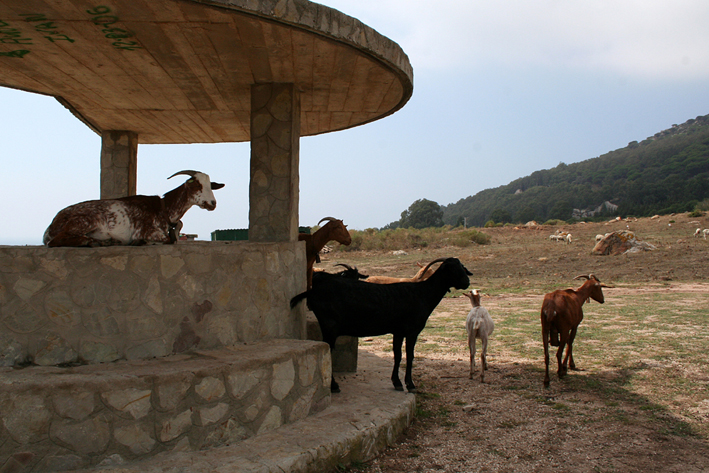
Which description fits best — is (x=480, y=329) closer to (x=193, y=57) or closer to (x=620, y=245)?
(x=193, y=57)

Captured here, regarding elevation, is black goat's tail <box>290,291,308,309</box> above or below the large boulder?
below

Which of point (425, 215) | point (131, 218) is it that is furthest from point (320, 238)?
point (425, 215)

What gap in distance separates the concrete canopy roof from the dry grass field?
139 inches

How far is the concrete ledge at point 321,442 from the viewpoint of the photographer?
3439 millimetres

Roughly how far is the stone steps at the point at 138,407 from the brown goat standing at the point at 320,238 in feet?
7.37

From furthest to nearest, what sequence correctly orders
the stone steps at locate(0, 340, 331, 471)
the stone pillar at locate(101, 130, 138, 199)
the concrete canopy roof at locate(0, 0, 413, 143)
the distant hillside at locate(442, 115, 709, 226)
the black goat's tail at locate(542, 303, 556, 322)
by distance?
the distant hillside at locate(442, 115, 709, 226) < the stone pillar at locate(101, 130, 138, 199) < the black goat's tail at locate(542, 303, 556, 322) < the concrete canopy roof at locate(0, 0, 413, 143) < the stone steps at locate(0, 340, 331, 471)

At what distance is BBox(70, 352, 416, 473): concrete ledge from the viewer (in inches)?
135

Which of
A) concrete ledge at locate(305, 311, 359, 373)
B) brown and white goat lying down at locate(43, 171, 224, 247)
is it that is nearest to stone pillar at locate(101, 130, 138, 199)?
brown and white goat lying down at locate(43, 171, 224, 247)

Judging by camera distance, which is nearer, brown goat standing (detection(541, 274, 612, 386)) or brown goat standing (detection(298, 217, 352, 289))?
brown goat standing (detection(541, 274, 612, 386))

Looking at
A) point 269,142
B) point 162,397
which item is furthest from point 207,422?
point 269,142

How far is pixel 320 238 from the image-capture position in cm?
682

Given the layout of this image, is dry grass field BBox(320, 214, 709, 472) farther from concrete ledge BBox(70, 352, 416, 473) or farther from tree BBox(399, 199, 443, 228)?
tree BBox(399, 199, 443, 228)

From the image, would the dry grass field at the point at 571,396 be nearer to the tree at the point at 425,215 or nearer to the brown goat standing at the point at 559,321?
the brown goat standing at the point at 559,321

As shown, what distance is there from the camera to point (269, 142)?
5.94m
